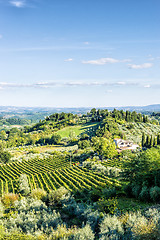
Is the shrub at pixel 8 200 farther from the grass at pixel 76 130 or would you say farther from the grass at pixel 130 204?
the grass at pixel 76 130

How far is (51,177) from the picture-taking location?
149 feet

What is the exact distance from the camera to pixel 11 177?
51281 mm

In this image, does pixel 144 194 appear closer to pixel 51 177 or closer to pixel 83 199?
pixel 83 199

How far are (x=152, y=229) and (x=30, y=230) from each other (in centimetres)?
1079

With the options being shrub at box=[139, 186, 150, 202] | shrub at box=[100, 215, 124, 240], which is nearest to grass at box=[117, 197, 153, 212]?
shrub at box=[139, 186, 150, 202]

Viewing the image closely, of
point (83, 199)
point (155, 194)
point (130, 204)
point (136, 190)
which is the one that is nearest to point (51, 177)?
point (83, 199)

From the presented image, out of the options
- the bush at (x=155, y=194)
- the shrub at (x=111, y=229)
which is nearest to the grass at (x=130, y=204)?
the bush at (x=155, y=194)

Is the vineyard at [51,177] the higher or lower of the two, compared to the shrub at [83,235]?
lower

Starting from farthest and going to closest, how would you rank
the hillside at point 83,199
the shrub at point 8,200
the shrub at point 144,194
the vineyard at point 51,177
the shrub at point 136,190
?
the vineyard at point 51,177, the shrub at point 8,200, the shrub at point 136,190, the shrub at point 144,194, the hillside at point 83,199

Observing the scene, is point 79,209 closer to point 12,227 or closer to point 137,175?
point 12,227

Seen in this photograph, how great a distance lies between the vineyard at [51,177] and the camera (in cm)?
3620

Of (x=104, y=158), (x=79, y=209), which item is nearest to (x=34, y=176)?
(x=104, y=158)

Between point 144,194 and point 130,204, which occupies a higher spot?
point 144,194

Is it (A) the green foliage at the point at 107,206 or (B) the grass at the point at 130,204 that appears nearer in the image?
(A) the green foliage at the point at 107,206
